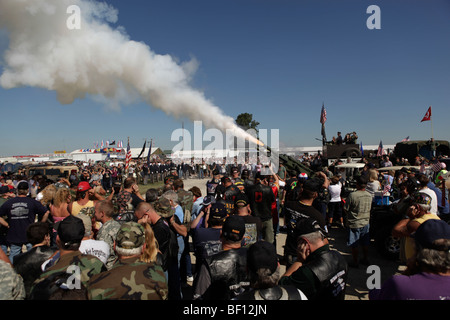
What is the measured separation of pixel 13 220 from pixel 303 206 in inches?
206

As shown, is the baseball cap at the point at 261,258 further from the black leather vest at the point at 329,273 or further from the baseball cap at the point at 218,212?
the baseball cap at the point at 218,212

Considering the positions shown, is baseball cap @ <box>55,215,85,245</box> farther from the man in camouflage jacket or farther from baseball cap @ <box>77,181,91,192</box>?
baseball cap @ <box>77,181,91,192</box>

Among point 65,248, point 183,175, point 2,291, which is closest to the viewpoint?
point 2,291

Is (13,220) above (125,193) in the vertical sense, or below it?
below

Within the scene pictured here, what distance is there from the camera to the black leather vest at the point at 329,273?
2.48 metres

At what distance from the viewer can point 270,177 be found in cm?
826

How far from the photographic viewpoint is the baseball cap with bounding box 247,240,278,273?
2205 mm

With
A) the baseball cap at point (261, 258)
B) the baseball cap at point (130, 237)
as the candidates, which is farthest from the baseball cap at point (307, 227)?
the baseball cap at point (130, 237)

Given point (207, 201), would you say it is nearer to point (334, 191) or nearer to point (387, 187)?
point (334, 191)

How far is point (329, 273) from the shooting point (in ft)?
8.27

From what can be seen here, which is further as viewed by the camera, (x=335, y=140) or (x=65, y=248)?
(x=335, y=140)

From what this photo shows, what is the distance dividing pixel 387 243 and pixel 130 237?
5.87 m
